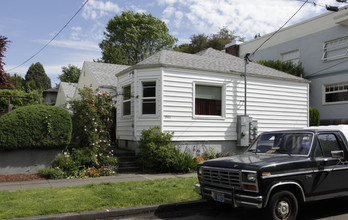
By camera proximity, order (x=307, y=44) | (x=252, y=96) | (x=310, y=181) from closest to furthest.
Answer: (x=310, y=181) → (x=252, y=96) → (x=307, y=44)

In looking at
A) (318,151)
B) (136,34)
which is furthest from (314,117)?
(136,34)

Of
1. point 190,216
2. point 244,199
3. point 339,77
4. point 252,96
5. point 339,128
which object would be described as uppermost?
point 339,77

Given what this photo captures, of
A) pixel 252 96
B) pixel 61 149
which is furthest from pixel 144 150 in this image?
pixel 252 96

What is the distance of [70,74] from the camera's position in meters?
52.3

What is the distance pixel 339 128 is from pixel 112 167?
273 inches

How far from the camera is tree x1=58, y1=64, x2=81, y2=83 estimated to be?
51625 millimetres

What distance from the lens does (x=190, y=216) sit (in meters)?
6.20

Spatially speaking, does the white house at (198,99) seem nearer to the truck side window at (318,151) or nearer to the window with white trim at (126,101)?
the window with white trim at (126,101)

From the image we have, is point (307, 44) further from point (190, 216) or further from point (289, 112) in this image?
point (190, 216)

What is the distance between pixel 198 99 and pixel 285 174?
7.11m

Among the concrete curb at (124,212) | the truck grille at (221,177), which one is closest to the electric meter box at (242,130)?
the concrete curb at (124,212)

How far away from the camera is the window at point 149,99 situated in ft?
37.5

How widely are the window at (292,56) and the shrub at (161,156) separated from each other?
49.4 ft

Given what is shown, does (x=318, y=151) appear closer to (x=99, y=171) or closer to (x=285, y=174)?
(x=285, y=174)
